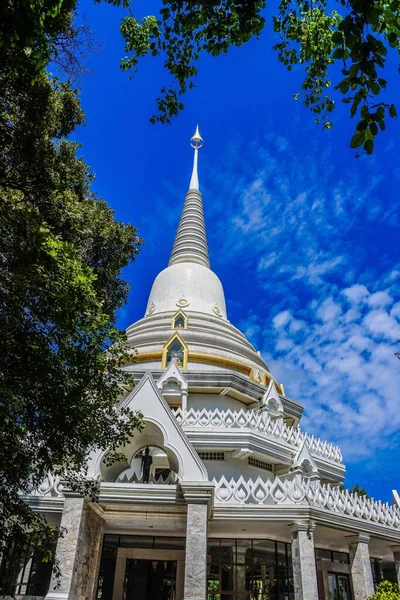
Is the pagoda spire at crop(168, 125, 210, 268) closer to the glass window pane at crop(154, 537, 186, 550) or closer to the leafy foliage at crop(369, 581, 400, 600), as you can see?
the glass window pane at crop(154, 537, 186, 550)

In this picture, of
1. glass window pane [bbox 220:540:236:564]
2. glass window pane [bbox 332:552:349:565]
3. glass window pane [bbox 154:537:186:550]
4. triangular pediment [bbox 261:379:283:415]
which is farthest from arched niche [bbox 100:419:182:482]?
glass window pane [bbox 332:552:349:565]

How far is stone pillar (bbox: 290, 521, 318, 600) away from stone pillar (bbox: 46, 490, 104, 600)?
600 cm

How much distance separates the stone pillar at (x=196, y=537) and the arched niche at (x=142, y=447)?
838mm

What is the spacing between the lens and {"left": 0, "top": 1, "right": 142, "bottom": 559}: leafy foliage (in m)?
8.50

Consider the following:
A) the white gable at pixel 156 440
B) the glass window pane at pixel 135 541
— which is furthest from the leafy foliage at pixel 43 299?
the glass window pane at pixel 135 541

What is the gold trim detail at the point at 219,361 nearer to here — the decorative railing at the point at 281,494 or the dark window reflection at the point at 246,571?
the decorative railing at the point at 281,494

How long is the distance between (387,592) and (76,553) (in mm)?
9683

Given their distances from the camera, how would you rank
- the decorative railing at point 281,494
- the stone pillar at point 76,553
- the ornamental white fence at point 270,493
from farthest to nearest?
the decorative railing at point 281,494 < the ornamental white fence at point 270,493 < the stone pillar at point 76,553

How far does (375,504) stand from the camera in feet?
59.0

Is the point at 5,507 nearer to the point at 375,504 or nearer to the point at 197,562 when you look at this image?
the point at 197,562

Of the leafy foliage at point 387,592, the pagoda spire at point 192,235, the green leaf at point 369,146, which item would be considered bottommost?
the leafy foliage at point 387,592

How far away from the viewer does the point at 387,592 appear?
47.6 feet

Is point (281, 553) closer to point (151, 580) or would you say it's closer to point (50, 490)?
point (151, 580)

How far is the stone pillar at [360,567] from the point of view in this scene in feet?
50.1
